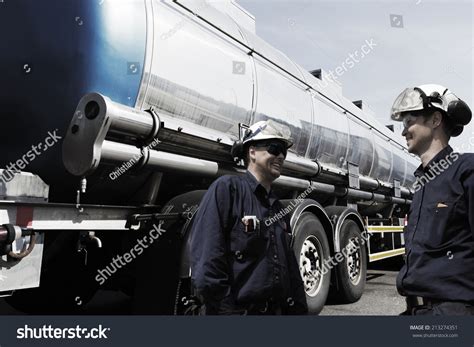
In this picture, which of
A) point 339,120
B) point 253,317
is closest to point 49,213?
point 253,317

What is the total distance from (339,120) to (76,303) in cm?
416

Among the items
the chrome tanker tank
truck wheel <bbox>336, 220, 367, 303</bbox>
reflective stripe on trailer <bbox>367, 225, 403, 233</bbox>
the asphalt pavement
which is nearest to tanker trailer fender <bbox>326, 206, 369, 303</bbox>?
truck wheel <bbox>336, 220, 367, 303</bbox>

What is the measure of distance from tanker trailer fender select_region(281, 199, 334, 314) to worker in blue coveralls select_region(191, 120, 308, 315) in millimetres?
2213

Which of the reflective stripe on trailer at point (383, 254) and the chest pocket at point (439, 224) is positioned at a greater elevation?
the chest pocket at point (439, 224)

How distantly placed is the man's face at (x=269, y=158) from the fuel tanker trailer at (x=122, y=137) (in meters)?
1.04

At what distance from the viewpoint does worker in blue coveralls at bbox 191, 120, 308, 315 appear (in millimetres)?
2059

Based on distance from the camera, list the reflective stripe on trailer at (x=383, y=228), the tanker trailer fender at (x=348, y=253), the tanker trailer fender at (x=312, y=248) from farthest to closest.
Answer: the reflective stripe on trailer at (x=383, y=228) → the tanker trailer fender at (x=348, y=253) → the tanker trailer fender at (x=312, y=248)

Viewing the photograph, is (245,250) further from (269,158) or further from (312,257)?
(312,257)

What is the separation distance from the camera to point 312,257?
4961mm

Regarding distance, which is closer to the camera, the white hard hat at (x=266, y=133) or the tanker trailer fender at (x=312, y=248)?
the white hard hat at (x=266, y=133)

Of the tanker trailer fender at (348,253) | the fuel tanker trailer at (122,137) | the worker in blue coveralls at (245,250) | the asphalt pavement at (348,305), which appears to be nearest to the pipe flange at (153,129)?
the fuel tanker trailer at (122,137)

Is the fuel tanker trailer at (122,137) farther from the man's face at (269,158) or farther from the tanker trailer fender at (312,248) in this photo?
the man's face at (269,158)

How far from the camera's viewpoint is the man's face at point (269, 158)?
2400 mm

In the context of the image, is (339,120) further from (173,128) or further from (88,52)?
(88,52)
